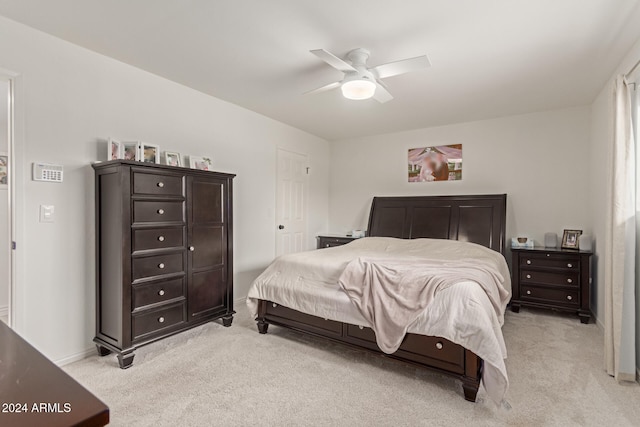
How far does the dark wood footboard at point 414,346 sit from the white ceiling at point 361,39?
2.31 m

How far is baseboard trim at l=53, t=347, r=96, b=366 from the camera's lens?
2.65 metres

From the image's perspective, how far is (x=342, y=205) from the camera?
6062 millimetres

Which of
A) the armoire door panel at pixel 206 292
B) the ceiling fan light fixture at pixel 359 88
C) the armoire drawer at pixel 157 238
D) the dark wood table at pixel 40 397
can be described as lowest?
the armoire door panel at pixel 206 292

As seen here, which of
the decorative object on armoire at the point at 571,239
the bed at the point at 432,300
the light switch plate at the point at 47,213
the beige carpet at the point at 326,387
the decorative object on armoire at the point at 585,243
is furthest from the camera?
the decorative object on armoire at the point at 571,239

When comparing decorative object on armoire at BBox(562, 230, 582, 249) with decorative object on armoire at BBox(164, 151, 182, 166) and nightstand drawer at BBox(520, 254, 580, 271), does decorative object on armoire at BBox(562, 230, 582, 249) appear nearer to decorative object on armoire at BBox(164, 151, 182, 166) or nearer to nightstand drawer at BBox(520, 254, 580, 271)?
nightstand drawer at BBox(520, 254, 580, 271)

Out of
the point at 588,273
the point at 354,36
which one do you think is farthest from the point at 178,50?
the point at 588,273

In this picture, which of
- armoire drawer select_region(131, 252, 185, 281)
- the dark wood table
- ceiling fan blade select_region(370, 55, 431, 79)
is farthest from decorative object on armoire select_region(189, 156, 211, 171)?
the dark wood table

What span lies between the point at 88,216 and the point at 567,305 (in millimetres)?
5082

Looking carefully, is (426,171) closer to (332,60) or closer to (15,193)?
(332,60)

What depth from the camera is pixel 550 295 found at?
387 cm

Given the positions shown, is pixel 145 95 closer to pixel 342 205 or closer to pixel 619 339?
pixel 342 205

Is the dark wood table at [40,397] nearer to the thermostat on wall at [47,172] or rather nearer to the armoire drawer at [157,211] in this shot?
the armoire drawer at [157,211]

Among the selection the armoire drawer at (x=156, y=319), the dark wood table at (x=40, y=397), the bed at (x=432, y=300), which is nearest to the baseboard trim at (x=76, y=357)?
the armoire drawer at (x=156, y=319)

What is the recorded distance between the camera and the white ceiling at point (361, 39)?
2.19 meters
